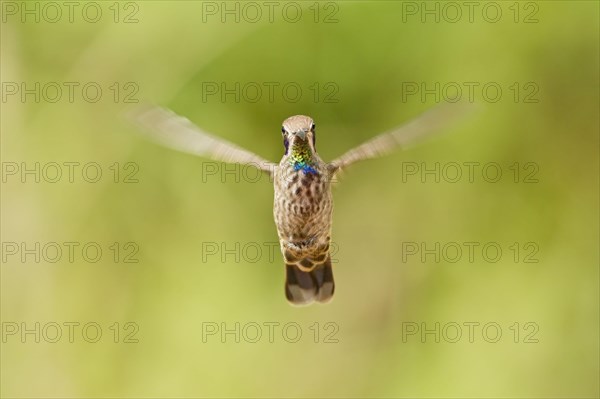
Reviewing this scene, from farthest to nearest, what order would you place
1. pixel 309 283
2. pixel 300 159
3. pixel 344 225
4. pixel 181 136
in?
pixel 344 225
pixel 309 283
pixel 300 159
pixel 181 136

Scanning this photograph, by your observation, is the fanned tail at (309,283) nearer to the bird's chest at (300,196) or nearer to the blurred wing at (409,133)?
the bird's chest at (300,196)

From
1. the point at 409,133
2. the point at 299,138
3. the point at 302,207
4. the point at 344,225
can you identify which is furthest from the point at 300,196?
the point at 344,225

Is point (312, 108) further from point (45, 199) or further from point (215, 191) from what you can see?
point (45, 199)

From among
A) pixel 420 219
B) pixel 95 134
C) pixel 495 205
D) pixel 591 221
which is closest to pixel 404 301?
pixel 420 219

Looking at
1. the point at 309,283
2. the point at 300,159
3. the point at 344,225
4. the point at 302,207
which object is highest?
the point at 344,225

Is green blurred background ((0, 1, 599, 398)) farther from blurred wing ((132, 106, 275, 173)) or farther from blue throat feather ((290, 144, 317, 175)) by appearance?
blue throat feather ((290, 144, 317, 175))

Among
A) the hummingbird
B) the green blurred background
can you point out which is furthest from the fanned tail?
the green blurred background

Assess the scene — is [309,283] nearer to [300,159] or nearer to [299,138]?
[300,159]
